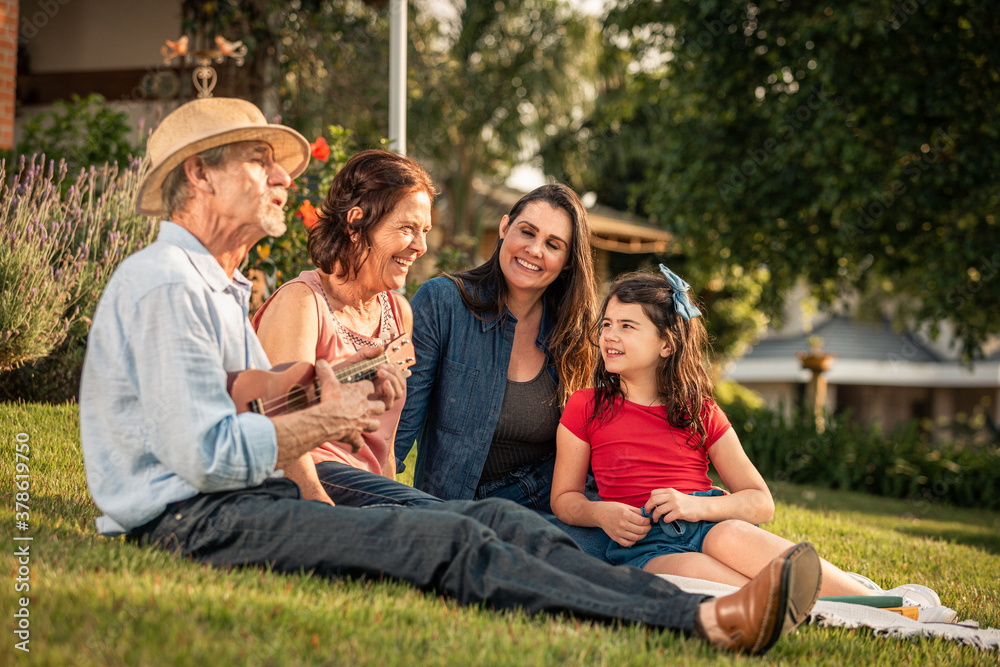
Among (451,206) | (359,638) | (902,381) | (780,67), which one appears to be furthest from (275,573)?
(902,381)

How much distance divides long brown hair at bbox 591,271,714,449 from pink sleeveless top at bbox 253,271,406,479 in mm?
882

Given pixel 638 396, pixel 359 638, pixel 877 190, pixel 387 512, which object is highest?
pixel 877 190

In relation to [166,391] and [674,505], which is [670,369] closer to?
[674,505]

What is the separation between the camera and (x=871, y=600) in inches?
123

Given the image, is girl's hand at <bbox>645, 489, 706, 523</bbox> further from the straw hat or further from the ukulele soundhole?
the straw hat

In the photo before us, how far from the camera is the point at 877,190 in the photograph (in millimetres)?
10438

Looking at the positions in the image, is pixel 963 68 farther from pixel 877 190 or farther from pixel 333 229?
pixel 333 229

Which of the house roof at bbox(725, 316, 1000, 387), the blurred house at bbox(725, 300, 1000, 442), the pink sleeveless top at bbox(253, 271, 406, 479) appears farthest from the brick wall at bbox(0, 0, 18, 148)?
the blurred house at bbox(725, 300, 1000, 442)

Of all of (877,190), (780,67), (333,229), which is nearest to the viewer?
(333,229)

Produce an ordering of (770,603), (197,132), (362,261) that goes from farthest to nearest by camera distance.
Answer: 1. (362,261)
2. (197,132)
3. (770,603)

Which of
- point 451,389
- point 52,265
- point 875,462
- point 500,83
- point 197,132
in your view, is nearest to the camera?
point 197,132

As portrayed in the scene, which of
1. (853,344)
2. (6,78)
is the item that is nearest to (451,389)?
(6,78)

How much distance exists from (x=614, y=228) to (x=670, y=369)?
1439 cm

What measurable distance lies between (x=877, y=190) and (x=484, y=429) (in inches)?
334
